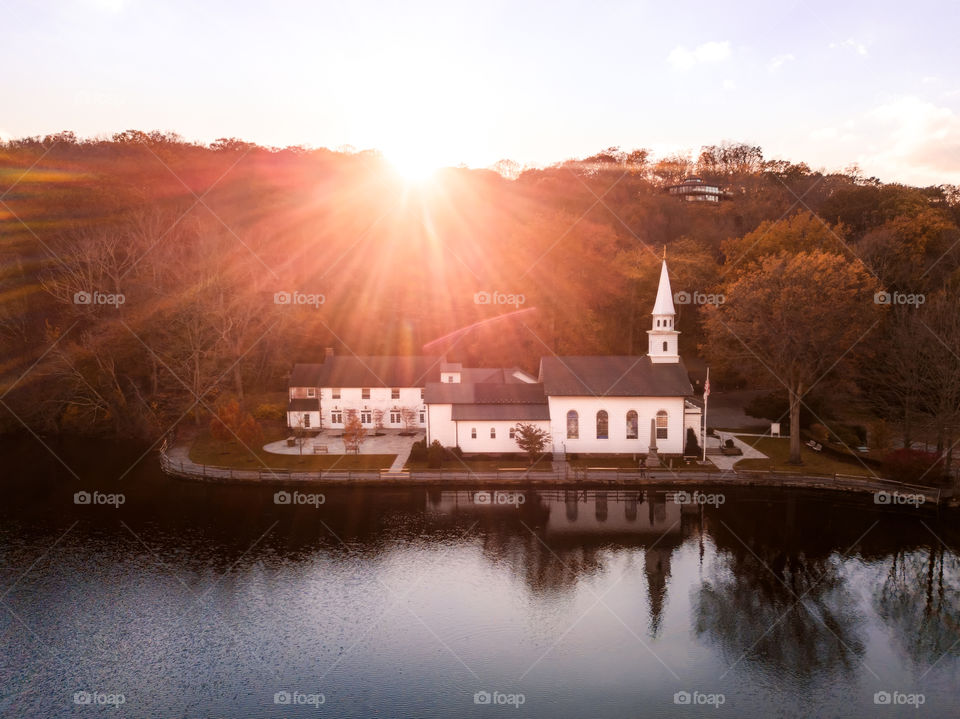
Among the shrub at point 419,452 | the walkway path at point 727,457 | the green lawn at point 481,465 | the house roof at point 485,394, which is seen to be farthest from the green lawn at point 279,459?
the walkway path at point 727,457

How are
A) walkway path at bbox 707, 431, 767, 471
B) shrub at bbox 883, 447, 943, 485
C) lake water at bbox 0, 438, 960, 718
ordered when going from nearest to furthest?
lake water at bbox 0, 438, 960, 718, shrub at bbox 883, 447, 943, 485, walkway path at bbox 707, 431, 767, 471

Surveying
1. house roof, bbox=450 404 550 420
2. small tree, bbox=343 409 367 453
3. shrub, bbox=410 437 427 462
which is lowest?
shrub, bbox=410 437 427 462

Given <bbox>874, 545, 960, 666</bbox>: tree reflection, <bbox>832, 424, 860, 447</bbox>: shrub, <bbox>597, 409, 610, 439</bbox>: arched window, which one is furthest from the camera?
<bbox>832, 424, 860, 447</bbox>: shrub

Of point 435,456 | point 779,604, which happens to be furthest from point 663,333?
point 779,604

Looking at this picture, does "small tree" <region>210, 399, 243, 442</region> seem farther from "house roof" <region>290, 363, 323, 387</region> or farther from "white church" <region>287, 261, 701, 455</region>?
"white church" <region>287, 261, 701, 455</region>

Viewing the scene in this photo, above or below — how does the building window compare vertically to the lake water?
above

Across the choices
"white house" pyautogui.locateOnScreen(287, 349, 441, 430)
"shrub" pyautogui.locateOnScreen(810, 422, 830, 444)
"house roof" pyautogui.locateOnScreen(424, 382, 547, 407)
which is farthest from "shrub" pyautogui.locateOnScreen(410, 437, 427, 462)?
"shrub" pyautogui.locateOnScreen(810, 422, 830, 444)

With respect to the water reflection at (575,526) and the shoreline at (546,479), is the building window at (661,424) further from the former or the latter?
the water reflection at (575,526)
